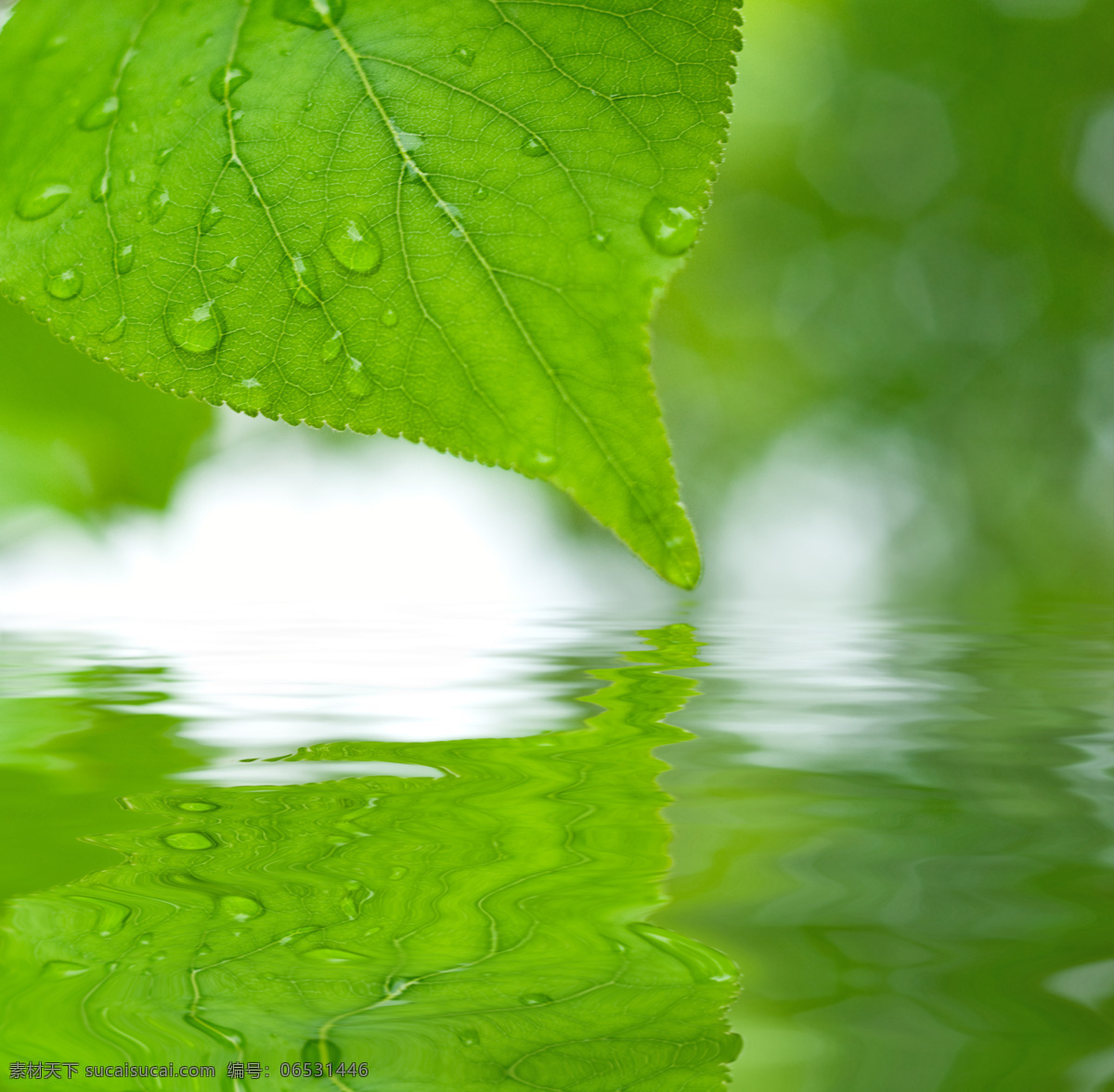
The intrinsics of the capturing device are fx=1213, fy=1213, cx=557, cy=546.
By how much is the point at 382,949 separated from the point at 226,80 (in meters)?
0.36

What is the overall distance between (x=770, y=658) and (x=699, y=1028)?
4.63 ft

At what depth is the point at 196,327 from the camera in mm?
388

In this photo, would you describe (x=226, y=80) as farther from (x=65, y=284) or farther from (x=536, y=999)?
(x=536, y=999)

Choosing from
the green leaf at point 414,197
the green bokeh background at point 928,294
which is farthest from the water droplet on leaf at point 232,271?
the green bokeh background at point 928,294

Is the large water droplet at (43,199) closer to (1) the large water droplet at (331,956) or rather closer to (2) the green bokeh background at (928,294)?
(1) the large water droplet at (331,956)

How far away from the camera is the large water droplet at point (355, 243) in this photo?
14.7 inches

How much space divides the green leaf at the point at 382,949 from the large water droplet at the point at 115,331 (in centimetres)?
23

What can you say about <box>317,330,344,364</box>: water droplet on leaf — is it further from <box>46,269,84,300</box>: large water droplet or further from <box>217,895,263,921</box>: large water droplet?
<box>217,895,263,921</box>: large water droplet

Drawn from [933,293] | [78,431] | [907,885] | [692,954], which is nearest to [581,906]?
[692,954]

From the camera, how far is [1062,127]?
187 inches

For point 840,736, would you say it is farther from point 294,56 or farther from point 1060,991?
point 294,56

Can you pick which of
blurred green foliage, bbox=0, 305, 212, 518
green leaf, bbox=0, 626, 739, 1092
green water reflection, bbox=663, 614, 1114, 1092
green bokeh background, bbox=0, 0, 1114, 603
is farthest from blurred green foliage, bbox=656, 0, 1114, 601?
green leaf, bbox=0, 626, 739, 1092

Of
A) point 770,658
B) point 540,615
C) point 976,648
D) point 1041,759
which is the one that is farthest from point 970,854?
point 540,615

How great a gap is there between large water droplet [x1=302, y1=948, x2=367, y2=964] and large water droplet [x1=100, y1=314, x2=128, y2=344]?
27 cm
